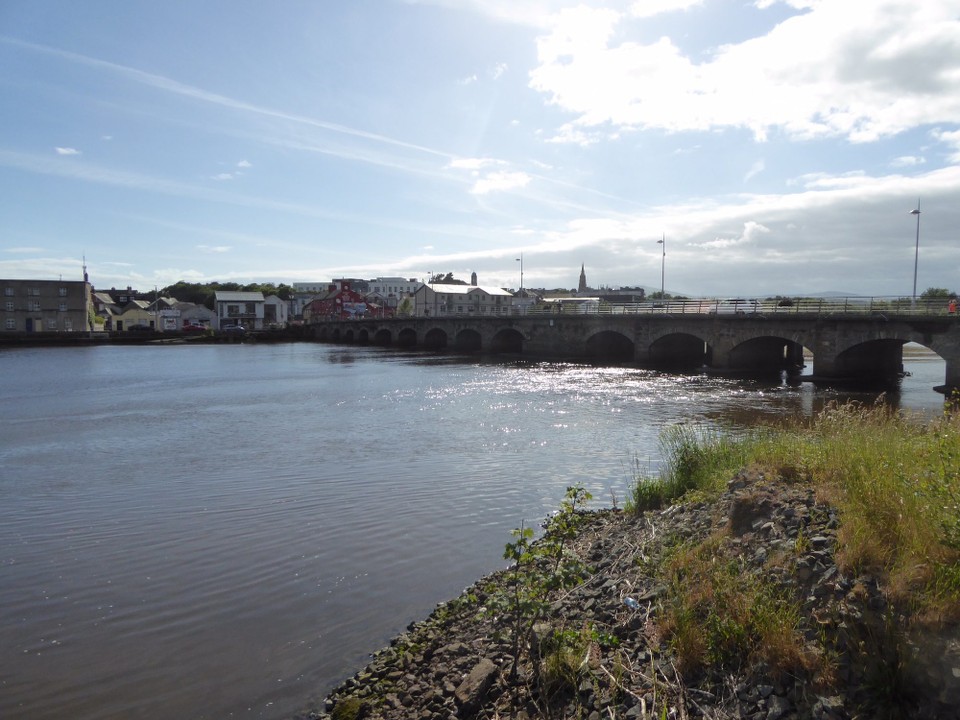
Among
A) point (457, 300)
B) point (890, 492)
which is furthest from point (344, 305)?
point (890, 492)

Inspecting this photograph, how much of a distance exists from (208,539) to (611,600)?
8286 millimetres

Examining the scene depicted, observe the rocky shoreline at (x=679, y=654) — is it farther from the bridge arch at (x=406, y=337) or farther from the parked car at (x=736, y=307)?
the bridge arch at (x=406, y=337)

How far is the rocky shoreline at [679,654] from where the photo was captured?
16.7 feet

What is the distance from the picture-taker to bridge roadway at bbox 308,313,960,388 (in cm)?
3534

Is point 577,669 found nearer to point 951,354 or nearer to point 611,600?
point 611,600

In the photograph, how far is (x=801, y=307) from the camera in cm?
4088

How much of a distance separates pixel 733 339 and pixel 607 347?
62.0ft

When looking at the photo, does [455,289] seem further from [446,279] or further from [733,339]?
[733,339]

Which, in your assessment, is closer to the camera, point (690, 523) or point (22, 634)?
point (22, 634)

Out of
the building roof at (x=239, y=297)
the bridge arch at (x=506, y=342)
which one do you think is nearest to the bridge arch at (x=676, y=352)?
the bridge arch at (x=506, y=342)

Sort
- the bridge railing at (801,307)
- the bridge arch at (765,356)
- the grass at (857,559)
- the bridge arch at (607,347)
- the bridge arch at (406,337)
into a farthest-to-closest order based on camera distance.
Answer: the bridge arch at (406,337), the bridge arch at (607,347), the bridge arch at (765,356), the bridge railing at (801,307), the grass at (857,559)

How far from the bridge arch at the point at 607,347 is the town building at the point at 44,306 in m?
87.2

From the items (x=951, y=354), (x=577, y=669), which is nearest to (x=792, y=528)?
(x=577, y=669)

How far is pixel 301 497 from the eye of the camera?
49.5 ft
